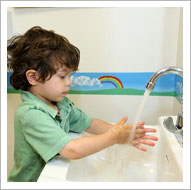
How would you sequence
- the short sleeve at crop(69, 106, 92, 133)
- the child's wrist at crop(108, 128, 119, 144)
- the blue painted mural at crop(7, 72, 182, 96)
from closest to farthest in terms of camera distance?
the child's wrist at crop(108, 128, 119, 144) < the short sleeve at crop(69, 106, 92, 133) < the blue painted mural at crop(7, 72, 182, 96)

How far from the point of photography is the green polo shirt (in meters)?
0.75

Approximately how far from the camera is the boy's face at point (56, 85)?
861 mm

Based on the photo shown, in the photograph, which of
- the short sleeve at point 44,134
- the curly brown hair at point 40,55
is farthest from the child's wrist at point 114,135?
the curly brown hair at point 40,55

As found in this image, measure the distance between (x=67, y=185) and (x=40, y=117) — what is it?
0.75 feet

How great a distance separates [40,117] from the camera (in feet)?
2.51

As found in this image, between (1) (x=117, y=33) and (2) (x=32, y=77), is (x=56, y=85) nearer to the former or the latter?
(2) (x=32, y=77)

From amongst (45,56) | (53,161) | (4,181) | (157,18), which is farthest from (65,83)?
(157,18)

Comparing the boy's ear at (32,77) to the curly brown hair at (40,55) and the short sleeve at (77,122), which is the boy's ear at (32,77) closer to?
the curly brown hair at (40,55)

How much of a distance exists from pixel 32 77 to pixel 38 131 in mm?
219

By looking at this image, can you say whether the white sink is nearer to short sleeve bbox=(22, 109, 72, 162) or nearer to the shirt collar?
short sleeve bbox=(22, 109, 72, 162)

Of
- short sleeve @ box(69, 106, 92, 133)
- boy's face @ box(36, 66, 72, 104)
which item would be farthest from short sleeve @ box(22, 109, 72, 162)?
short sleeve @ box(69, 106, 92, 133)

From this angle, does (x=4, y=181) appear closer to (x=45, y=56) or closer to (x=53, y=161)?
(x=53, y=161)

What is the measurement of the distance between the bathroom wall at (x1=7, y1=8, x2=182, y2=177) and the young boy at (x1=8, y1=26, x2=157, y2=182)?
0.19 meters

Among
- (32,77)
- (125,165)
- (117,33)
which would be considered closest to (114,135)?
(125,165)
